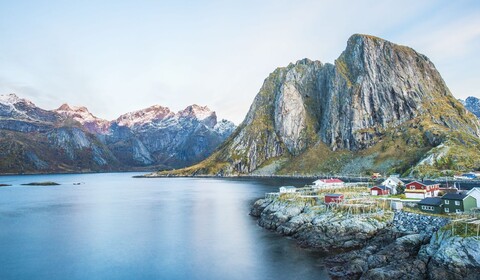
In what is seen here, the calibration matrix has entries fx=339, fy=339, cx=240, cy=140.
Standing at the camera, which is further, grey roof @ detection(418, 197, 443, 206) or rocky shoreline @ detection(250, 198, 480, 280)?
grey roof @ detection(418, 197, 443, 206)

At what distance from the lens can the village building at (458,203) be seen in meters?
62.6

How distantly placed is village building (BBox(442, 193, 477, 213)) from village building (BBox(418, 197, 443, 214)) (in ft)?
2.96

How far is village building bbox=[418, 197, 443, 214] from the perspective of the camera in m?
64.2

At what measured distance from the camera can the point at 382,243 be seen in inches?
2291

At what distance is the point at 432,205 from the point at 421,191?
20362mm

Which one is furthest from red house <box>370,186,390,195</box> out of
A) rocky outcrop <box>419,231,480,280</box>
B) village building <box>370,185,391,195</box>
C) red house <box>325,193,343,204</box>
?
rocky outcrop <box>419,231,480,280</box>

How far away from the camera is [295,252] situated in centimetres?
6244

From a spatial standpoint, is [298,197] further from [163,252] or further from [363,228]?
[163,252]

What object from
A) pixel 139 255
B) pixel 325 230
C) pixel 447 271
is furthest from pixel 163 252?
pixel 447 271

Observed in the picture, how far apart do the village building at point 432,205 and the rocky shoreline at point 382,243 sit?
3881 mm

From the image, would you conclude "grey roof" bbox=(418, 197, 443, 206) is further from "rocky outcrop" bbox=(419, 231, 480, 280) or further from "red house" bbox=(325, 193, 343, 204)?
"red house" bbox=(325, 193, 343, 204)

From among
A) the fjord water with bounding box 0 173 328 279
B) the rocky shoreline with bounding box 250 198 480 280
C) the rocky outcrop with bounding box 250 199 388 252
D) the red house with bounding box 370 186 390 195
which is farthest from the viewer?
the red house with bounding box 370 186 390 195

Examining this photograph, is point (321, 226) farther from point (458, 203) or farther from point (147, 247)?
point (147, 247)

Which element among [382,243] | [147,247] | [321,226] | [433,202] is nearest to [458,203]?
[433,202]
